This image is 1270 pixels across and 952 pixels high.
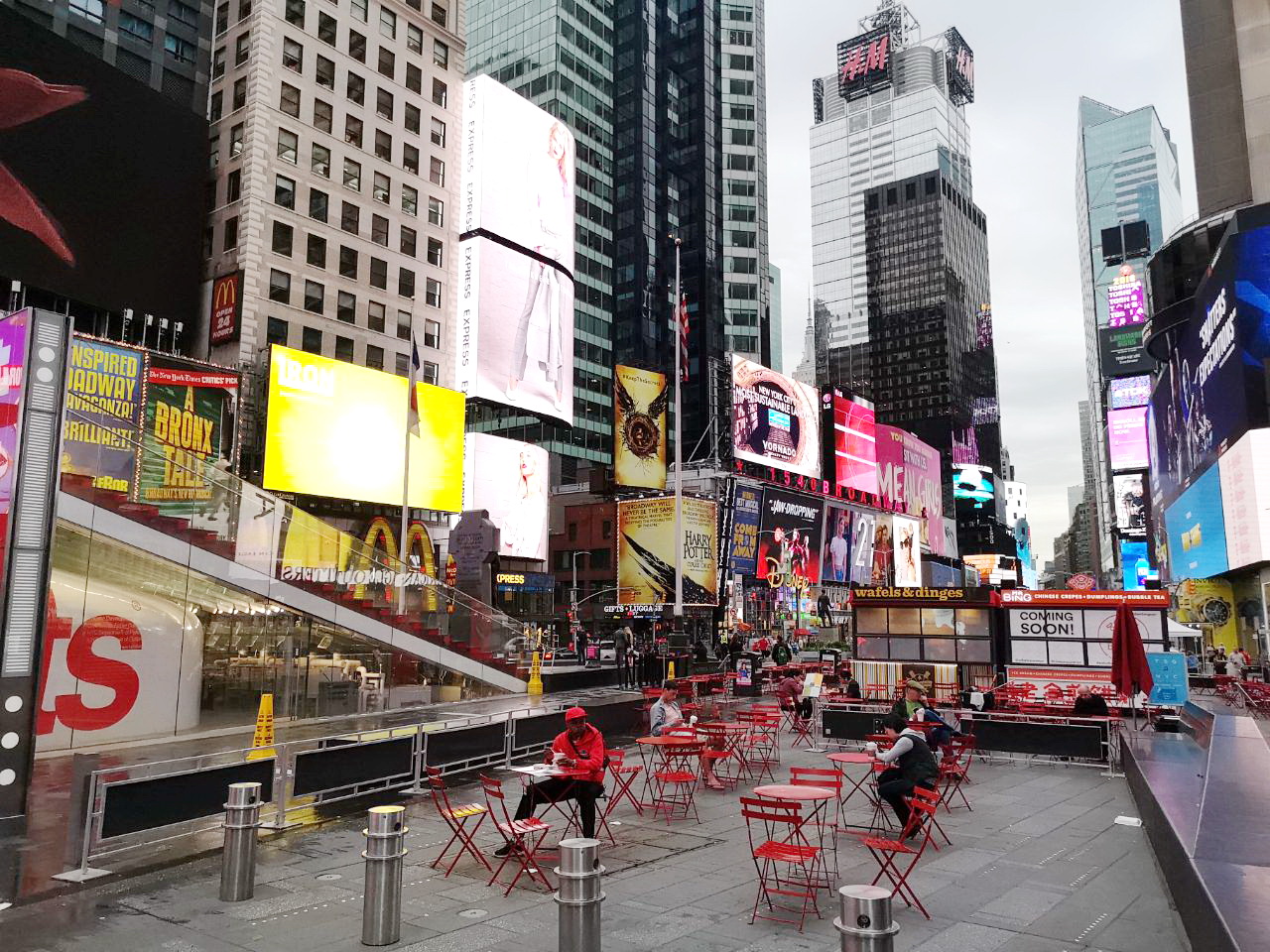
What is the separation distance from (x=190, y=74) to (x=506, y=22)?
63111 mm

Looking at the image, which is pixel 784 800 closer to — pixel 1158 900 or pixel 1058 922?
pixel 1058 922

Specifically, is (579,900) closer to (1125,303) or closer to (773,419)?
(773,419)

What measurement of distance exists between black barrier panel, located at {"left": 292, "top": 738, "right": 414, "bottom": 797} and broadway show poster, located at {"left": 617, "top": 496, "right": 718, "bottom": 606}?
36.5 meters

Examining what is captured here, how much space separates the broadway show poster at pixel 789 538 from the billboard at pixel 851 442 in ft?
21.2

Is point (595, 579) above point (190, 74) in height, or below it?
below

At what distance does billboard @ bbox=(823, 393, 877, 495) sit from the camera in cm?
7456

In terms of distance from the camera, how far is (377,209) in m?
50.4

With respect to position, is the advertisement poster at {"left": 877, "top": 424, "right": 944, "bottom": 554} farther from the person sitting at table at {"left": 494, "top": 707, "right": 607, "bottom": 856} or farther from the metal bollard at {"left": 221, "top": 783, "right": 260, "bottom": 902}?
the metal bollard at {"left": 221, "top": 783, "right": 260, "bottom": 902}

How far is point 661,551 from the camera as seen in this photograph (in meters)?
49.2

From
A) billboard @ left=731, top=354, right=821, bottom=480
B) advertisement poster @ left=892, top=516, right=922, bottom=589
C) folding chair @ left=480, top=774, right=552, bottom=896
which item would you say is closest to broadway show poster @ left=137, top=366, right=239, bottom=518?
folding chair @ left=480, top=774, right=552, bottom=896

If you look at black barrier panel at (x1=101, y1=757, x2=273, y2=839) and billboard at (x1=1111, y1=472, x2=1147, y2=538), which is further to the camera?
billboard at (x1=1111, y1=472, x2=1147, y2=538)

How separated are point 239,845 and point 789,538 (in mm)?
60263

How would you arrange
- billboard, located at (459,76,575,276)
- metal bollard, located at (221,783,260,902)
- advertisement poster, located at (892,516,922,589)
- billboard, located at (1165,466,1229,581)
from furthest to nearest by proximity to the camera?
advertisement poster, located at (892,516,922,589)
billboard, located at (459,76,575,276)
billboard, located at (1165,466,1229,581)
metal bollard, located at (221,783,260,902)

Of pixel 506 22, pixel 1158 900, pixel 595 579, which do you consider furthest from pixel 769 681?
pixel 506 22
